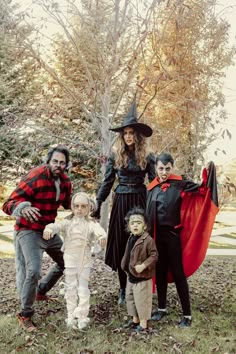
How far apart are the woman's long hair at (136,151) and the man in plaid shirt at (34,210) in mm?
667

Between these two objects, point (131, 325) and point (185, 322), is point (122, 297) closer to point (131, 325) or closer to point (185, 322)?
point (131, 325)

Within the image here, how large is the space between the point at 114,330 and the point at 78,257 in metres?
0.85

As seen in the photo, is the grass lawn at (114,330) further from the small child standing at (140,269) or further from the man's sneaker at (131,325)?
the small child standing at (140,269)

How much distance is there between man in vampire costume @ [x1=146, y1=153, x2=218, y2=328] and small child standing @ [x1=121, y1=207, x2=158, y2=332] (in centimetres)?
27

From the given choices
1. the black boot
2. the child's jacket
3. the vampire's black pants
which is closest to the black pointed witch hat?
the vampire's black pants

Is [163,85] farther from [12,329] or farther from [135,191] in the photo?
[12,329]

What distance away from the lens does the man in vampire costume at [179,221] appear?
203 inches

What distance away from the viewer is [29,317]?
5.01 meters

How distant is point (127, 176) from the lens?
563 centimetres

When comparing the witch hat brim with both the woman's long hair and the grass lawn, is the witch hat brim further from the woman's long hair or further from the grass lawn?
the grass lawn

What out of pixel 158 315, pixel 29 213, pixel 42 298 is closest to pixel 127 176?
pixel 29 213

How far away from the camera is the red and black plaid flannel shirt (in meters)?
5.09

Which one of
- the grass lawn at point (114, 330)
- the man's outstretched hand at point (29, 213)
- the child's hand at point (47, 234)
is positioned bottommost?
the grass lawn at point (114, 330)

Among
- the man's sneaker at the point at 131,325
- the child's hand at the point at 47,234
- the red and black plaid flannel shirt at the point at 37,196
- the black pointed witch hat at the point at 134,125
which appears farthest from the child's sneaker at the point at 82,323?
the black pointed witch hat at the point at 134,125
